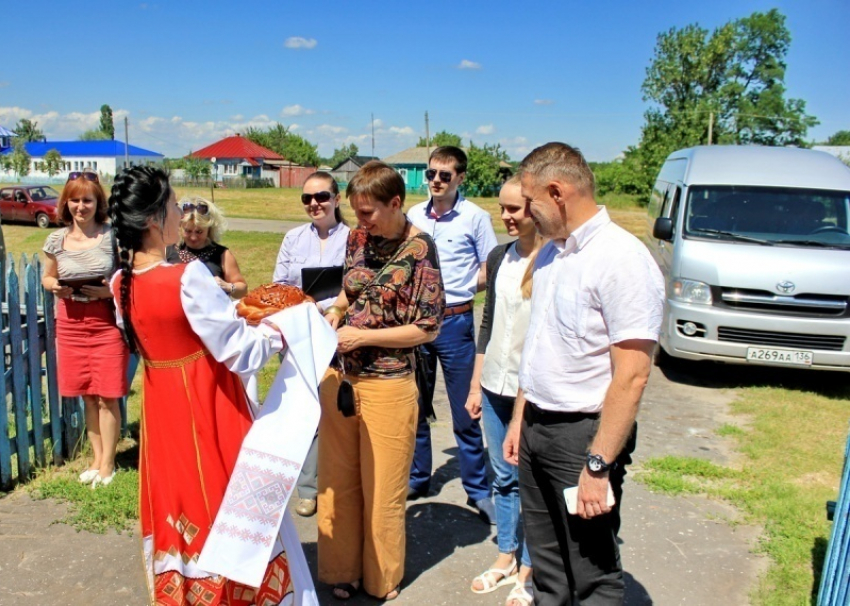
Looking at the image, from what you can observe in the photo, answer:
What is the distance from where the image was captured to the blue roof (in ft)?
248

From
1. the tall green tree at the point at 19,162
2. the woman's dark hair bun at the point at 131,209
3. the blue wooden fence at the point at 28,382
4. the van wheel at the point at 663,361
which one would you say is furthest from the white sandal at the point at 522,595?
the tall green tree at the point at 19,162

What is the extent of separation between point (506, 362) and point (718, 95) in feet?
176

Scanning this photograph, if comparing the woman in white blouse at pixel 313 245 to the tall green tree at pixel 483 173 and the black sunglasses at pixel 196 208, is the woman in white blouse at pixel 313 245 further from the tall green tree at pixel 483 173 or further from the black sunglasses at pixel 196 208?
the tall green tree at pixel 483 173

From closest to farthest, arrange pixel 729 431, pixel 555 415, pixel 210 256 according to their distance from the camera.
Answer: pixel 555 415 < pixel 210 256 < pixel 729 431

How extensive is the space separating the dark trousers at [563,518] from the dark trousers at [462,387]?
57.6 inches

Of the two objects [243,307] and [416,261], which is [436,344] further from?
[243,307]

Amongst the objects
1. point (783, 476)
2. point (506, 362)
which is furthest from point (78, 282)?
point (783, 476)

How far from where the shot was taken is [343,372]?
3.30 meters

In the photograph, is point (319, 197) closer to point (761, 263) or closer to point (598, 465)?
point (598, 465)

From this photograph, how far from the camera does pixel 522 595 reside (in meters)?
3.37

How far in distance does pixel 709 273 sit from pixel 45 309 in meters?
5.97

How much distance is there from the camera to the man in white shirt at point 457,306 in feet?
14.0

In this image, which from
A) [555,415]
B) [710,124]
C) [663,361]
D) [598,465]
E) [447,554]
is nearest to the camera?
[598,465]

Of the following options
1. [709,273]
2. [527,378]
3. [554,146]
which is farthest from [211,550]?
[709,273]
